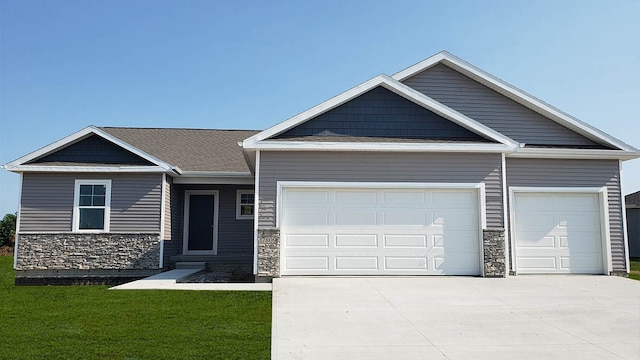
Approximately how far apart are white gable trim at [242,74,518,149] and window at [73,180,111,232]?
5216mm

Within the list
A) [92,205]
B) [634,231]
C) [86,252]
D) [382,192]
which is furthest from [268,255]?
[634,231]

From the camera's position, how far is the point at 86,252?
13359 mm

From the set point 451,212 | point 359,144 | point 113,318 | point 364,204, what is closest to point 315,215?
point 364,204

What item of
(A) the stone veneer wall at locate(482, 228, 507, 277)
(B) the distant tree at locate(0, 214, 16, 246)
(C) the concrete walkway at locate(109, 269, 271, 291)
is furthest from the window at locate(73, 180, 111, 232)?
(B) the distant tree at locate(0, 214, 16, 246)

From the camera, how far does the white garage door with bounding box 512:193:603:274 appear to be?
12.5 m

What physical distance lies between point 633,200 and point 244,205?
20433 mm

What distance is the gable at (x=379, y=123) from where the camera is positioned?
1170cm

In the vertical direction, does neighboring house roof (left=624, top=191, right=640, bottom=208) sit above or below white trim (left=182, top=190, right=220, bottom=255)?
above

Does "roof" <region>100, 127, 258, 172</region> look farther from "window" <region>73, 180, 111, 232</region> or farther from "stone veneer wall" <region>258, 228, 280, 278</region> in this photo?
"stone veneer wall" <region>258, 228, 280, 278</region>

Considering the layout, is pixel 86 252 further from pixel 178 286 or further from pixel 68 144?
pixel 178 286

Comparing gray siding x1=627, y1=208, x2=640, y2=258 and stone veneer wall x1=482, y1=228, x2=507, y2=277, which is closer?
stone veneer wall x1=482, y1=228, x2=507, y2=277

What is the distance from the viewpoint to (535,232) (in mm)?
12570

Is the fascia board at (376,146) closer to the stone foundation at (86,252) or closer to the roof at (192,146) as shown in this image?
the roof at (192,146)

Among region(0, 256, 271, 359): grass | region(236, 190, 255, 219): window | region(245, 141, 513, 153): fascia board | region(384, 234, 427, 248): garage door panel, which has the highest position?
region(245, 141, 513, 153): fascia board
